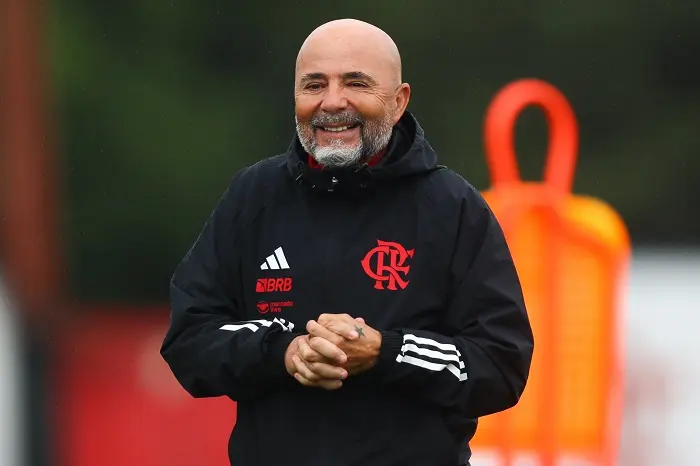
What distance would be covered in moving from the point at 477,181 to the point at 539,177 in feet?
0.54

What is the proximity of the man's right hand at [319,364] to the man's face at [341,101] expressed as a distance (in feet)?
0.94

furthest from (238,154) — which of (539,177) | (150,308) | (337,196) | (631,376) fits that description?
(337,196)

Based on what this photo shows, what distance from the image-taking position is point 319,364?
1.84 metres

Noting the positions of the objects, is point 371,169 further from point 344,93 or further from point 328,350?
point 328,350

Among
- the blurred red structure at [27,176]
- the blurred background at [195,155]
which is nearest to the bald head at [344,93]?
the blurred background at [195,155]

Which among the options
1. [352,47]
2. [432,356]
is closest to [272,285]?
[432,356]

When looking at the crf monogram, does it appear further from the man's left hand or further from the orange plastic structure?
the orange plastic structure

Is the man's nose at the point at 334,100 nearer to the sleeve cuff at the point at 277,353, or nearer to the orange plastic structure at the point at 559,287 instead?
the sleeve cuff at the point at 277,353

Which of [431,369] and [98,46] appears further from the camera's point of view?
[98,46]

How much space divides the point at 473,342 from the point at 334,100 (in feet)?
1.31

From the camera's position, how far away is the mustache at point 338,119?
6.48 ft

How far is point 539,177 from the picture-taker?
11.7 ft

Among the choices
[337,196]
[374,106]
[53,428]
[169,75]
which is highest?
[169,75]

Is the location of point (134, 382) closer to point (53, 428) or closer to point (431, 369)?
point (53, 428)
